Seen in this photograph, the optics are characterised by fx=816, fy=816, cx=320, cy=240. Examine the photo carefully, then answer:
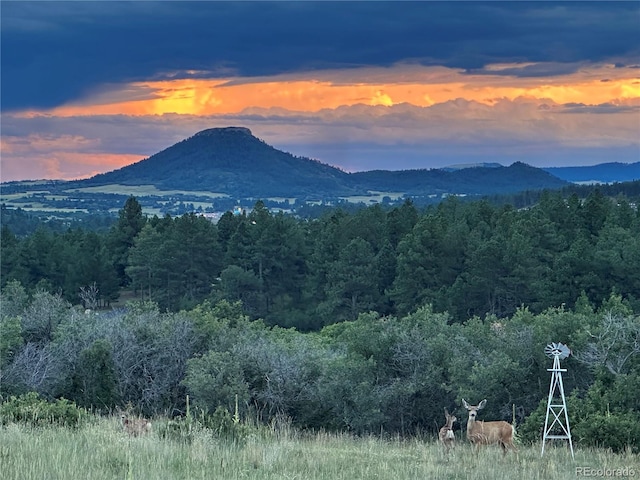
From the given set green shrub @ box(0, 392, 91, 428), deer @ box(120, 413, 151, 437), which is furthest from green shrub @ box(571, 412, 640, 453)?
green shrub @ box(0, 392, 91, 428)

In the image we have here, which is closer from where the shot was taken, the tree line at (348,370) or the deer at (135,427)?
the deer at (135,427)

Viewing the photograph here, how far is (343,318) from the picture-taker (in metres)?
55.8

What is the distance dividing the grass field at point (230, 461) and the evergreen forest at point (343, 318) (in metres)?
2.79

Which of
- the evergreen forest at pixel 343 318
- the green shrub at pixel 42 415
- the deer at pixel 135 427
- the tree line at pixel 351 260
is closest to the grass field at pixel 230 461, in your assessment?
the deer at pixel 135 427

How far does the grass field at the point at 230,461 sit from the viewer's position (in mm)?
7441

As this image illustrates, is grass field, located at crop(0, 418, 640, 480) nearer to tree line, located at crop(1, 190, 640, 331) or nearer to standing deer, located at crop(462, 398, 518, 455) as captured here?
standing deer, located at crop(462, 398, 518, 455)

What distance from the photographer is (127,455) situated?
8109mm

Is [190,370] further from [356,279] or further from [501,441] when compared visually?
[356,279]

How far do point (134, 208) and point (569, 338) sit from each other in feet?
174

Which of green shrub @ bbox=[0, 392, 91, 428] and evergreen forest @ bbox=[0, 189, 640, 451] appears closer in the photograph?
green shrub @ bbox=[0, 392, 91, 428]

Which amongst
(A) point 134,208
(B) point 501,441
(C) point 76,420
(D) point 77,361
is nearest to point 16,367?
(D) point 77,361

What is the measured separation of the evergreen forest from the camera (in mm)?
19484

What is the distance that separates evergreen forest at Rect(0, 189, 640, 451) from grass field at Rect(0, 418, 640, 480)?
9.16ft

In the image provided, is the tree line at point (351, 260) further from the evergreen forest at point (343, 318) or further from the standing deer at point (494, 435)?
the standing deer at point (494, 435)
